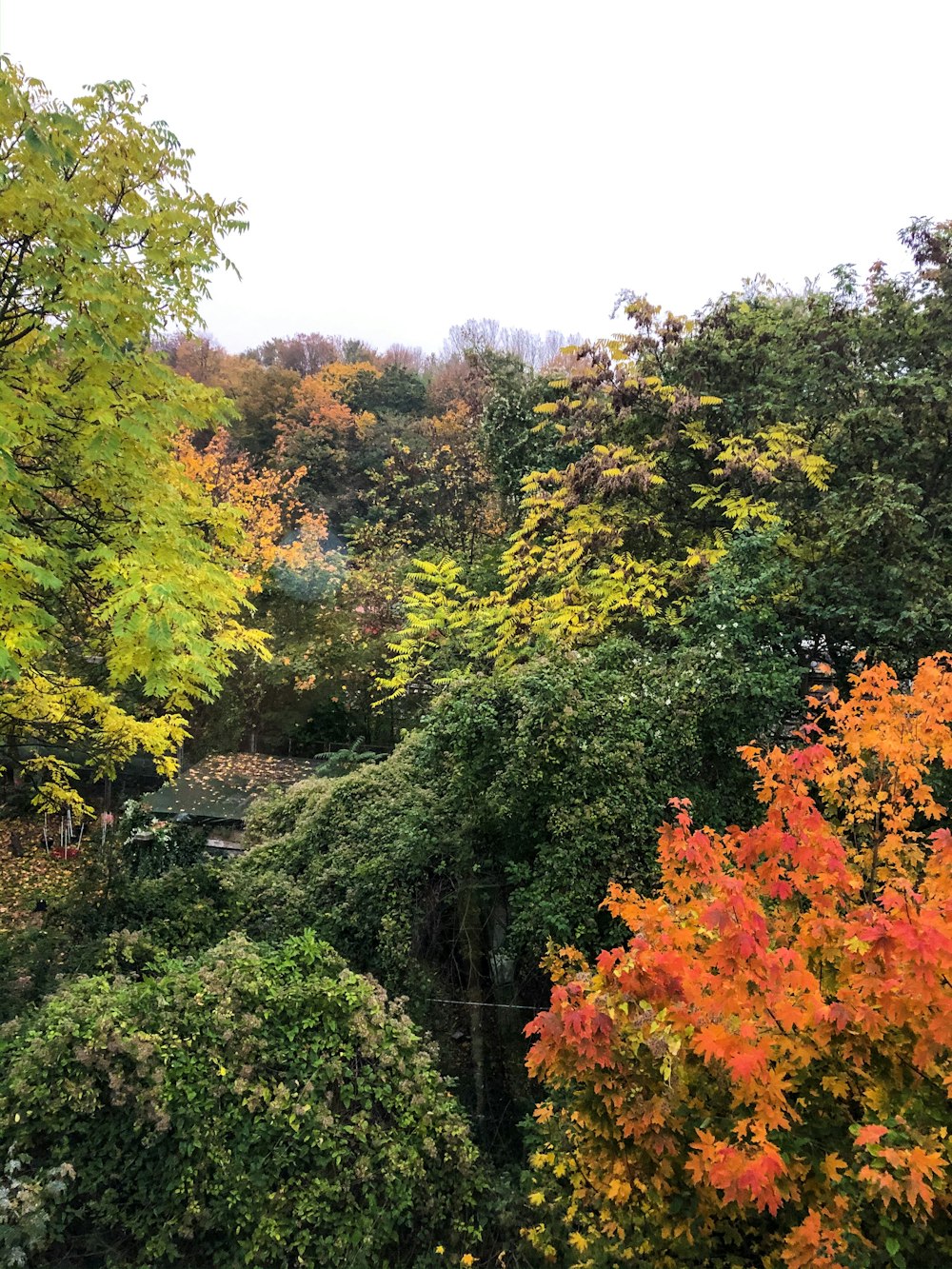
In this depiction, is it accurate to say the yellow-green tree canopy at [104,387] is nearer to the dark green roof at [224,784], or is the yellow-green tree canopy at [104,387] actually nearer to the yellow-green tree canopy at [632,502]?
the yellow-green tree canopy at [632,502]

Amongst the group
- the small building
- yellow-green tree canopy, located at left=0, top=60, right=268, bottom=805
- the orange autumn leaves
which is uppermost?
the orange autumn leaves

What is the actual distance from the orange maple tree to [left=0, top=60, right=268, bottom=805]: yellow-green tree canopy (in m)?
3.62

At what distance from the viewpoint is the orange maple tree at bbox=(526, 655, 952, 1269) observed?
273cm

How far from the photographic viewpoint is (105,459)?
4.77m

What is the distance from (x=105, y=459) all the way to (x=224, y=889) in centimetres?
509

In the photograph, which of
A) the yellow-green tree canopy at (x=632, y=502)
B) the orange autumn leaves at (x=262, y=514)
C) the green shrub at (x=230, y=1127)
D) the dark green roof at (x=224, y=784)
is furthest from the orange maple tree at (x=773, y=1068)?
the orange autumn leaves at (x=262, y=514)

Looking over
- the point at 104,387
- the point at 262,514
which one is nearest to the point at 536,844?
the point at 104,387

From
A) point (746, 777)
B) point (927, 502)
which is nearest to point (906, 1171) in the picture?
point (746, 777)

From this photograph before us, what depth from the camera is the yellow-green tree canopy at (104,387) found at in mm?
4356

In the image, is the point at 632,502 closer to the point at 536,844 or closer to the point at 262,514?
the point at 536,844

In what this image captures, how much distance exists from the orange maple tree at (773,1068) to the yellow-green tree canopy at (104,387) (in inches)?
143

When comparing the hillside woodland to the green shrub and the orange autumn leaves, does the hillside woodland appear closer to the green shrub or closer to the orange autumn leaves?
the green shrub

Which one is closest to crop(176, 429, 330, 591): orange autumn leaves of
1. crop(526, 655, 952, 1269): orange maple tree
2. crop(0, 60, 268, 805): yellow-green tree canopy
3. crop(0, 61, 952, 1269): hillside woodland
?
crop(0, 61, 952, 1269): hillside woodland

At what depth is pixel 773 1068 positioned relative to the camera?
325 centimetres
